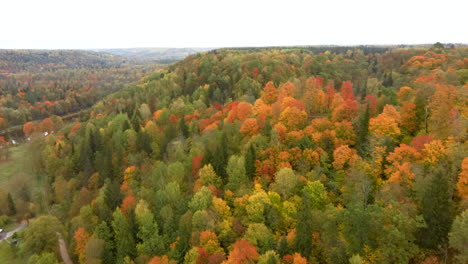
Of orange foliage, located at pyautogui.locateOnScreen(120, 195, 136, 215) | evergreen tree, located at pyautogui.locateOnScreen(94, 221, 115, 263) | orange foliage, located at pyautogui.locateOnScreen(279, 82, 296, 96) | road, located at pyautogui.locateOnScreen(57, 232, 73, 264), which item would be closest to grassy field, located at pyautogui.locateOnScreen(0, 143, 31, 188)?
road, located at pyautogui.locateOnScreen(57, 232, 73, 264)

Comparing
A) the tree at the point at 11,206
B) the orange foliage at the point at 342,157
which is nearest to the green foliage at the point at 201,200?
the orange foliage at the point at 342,157

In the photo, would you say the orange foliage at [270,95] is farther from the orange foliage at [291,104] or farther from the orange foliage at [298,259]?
the orange foliage at [298,259]

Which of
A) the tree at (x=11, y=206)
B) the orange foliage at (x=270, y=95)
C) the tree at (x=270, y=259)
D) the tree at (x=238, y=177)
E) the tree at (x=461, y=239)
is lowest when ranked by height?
the tree at (x=11, y=206)

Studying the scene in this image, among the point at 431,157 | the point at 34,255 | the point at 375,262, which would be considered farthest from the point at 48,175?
the point at 431,157

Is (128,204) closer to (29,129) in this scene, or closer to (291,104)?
(291,104)

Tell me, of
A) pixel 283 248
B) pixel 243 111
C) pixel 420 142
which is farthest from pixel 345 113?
pixel 283 248

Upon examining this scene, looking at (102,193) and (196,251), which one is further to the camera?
(102,193)

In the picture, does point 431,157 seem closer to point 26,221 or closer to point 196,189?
A: point 196,189
